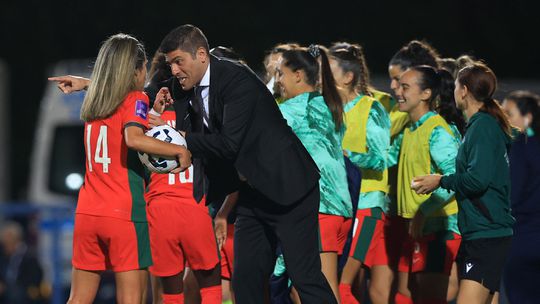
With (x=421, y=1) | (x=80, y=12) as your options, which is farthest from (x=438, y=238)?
(x=80, y=12)

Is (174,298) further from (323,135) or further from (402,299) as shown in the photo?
(402,299)

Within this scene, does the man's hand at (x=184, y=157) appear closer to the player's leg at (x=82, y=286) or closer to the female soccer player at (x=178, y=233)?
the female soccer player at (x=178, y=233)

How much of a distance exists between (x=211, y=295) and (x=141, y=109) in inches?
58.2

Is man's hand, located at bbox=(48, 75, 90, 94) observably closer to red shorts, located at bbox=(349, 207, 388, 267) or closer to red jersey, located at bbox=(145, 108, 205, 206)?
red jersey, located at bbox=(145, 108, 205, 206)

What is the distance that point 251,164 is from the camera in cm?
686

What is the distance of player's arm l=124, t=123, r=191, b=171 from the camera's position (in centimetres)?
679

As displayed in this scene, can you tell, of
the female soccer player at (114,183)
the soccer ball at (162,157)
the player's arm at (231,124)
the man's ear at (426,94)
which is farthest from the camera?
the man's ear at (426,94)

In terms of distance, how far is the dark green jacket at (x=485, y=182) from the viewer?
23.6ft

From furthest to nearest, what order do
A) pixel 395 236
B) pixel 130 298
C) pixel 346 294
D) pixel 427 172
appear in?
pixel 395 236, pixel 346 294, pixel 427 172, pixel 130 298

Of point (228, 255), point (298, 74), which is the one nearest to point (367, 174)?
point (298, 74)

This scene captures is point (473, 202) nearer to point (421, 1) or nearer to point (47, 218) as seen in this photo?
point (47, 218)

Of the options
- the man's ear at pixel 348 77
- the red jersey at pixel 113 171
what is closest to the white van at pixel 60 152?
the man's ear at pixel 348 77

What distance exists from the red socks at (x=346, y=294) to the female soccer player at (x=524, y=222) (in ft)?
3.51

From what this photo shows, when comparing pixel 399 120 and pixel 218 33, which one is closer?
pixel 399 120
